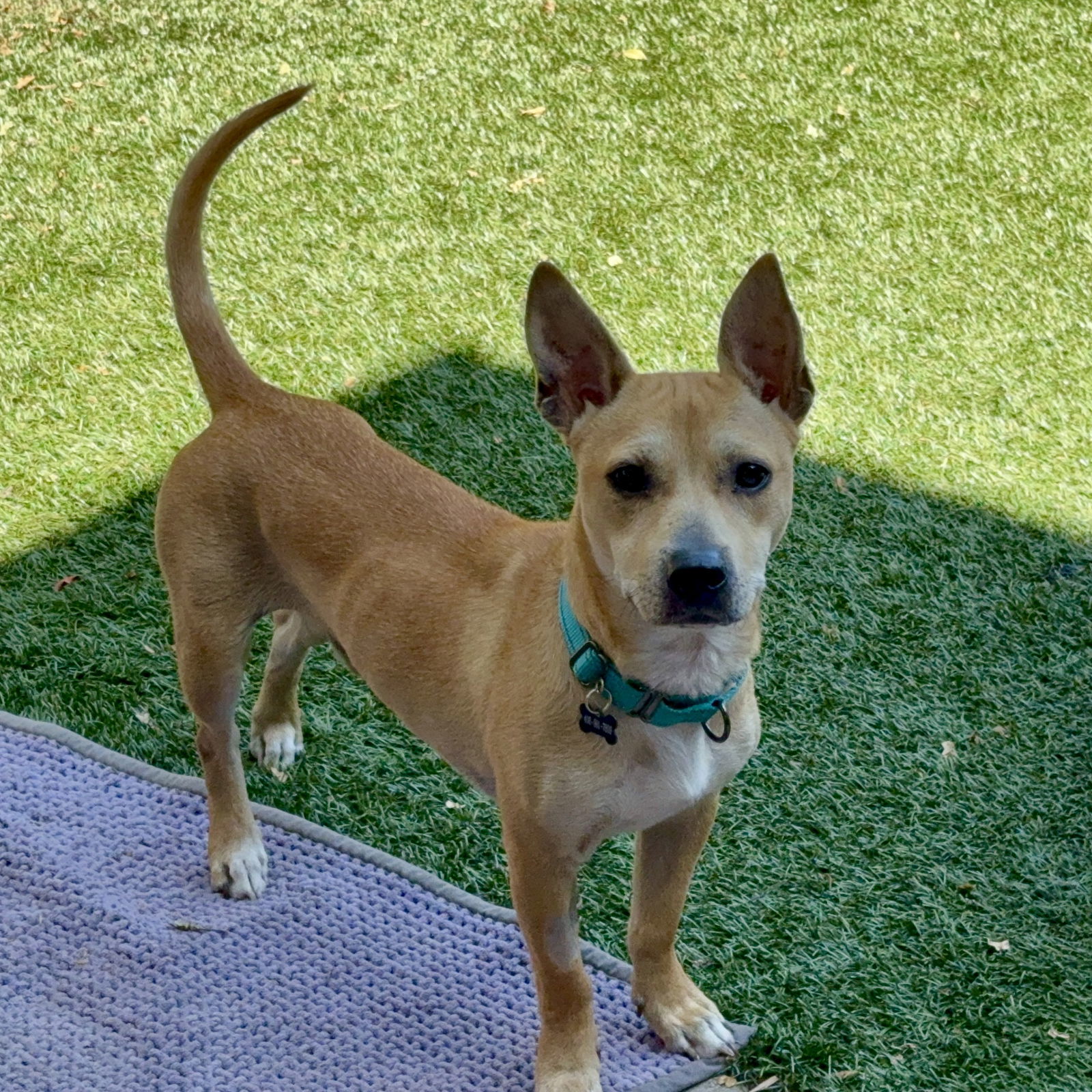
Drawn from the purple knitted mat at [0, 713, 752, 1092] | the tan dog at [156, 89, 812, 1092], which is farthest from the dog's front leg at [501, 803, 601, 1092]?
the purple knitted mat at [0, 713, 752, 1092]

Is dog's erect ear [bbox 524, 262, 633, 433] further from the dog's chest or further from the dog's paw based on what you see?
the dog's paw

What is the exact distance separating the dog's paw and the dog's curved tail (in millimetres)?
1633

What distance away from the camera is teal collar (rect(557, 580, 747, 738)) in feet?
8.13

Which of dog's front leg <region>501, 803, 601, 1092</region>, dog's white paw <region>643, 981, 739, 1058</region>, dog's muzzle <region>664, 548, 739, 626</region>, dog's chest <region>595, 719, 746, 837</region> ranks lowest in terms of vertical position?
dog's white paw <region>643, 981, 739, 1058</region>

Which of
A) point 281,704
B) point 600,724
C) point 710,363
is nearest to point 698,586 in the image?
point 600,724

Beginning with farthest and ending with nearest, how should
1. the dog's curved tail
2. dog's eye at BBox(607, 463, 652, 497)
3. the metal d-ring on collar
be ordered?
the dog's curved tail → the metal d-ring on collar → dog's eye at BBox(607, 463, 652, 497)

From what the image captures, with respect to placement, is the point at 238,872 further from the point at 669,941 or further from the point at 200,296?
the point at 200,296

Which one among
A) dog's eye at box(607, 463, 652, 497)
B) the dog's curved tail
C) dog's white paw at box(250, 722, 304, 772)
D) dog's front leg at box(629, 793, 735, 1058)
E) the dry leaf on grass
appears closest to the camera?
dog's eye at box(607, 463, 652, 497)

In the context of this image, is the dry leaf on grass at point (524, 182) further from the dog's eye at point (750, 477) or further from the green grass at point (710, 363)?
the dog's eye at point (750, 477)

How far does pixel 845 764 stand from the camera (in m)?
3.66

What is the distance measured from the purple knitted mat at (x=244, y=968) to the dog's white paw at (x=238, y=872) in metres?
0.03

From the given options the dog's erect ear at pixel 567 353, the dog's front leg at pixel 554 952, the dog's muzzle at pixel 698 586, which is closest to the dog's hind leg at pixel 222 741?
the dog's front leg at pixel 554 952

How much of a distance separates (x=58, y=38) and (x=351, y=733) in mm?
5804

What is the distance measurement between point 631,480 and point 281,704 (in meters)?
1.61
